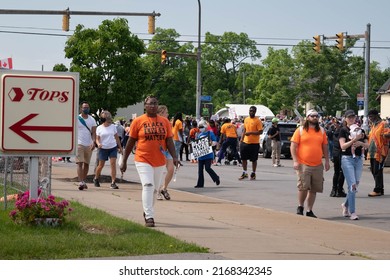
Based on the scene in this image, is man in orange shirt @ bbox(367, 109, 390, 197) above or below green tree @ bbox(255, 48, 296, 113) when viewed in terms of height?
below

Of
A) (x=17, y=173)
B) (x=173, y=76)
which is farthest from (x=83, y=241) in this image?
(x=173, y=76)

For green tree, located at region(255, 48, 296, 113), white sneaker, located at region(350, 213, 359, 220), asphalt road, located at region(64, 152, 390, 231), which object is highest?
green tree, located at region(255, 48, 296, 113)

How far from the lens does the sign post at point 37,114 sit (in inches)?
444

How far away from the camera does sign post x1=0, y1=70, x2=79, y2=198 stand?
11.3m

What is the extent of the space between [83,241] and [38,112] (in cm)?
202

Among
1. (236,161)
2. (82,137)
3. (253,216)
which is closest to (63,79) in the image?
(253,216)

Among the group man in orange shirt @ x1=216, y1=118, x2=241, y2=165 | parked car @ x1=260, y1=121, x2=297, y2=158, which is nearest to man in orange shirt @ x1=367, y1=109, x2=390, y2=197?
man in orange shirt @ x1=216, y1=118, x2=241, y2=165

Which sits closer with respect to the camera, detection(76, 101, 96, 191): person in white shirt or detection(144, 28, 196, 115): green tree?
detection(76, 101, 96, 191): person in white shirt

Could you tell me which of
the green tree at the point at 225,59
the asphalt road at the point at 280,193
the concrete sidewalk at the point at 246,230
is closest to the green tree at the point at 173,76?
the green tree at the point at 225,59

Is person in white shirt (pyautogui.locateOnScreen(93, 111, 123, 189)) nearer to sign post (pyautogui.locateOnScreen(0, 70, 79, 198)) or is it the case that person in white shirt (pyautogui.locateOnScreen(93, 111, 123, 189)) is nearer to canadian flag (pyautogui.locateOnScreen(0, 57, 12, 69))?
canadian flag (pyautogui.locateOnScreen(0, 57, 12, 69))

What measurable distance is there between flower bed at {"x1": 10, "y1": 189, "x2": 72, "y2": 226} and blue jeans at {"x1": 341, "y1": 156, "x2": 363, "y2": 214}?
5.72m

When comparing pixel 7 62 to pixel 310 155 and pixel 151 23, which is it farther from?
pixel 151 23

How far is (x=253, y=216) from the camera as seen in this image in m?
14.8

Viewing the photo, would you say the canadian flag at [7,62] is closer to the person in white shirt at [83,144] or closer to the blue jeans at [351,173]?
the person in white shirt at [83,144]
